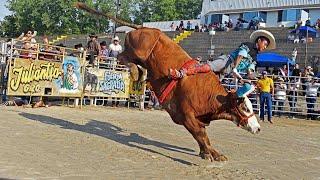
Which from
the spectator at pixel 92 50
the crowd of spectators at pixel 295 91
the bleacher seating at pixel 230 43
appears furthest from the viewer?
the bleacher seating at pixel 230 43

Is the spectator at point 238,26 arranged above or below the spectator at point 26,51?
above

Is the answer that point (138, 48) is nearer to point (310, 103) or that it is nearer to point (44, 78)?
point (44, 78)

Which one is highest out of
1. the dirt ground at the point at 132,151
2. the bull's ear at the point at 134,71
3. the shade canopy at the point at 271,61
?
the shade canopy at the point at 271,61

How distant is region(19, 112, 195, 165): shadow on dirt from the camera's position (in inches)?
368

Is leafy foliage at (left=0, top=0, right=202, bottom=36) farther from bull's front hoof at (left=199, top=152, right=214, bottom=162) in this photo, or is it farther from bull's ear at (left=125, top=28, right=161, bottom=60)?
bull's front hoof at (left=199, top=152, right=214, bottom=162)

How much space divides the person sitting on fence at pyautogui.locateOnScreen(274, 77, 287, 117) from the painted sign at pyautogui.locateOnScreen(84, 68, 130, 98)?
587 centimetres

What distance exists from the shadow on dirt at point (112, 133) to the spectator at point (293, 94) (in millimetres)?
10066

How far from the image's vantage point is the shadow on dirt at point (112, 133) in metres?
9.34

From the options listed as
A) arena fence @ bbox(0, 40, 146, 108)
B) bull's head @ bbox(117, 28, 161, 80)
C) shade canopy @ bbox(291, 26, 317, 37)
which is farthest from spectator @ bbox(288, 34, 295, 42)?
bull's head @ bbox(117, 28, 161, 80)

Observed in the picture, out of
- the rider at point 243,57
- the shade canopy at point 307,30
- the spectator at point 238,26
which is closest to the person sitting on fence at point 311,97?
the rider at point 243,57

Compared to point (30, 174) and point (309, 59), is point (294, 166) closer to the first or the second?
point (30, 174)

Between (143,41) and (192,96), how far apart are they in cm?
138

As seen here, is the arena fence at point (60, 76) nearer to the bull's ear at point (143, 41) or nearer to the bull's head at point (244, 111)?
the bull's ear at point (143, 41)

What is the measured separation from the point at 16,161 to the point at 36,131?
2939 millimetres
